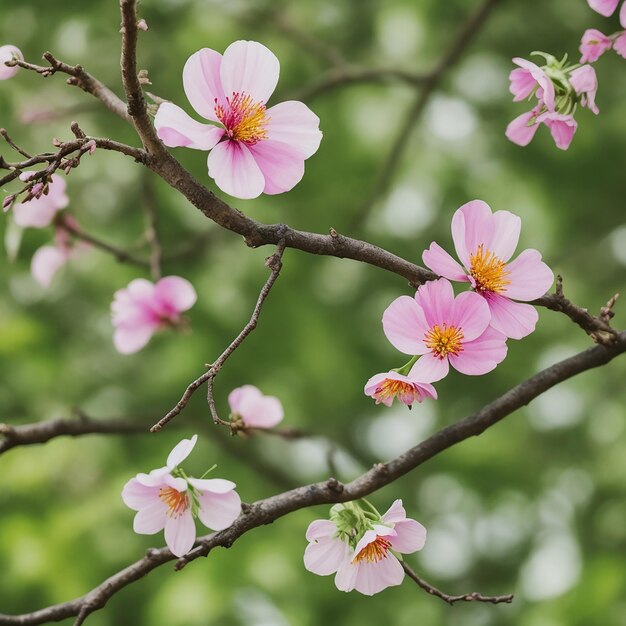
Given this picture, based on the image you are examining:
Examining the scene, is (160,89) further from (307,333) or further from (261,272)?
(307,333)

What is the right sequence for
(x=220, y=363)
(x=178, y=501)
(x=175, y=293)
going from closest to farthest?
(x=220, y=363) → (x=178, y=501) → (x=175, y=293)

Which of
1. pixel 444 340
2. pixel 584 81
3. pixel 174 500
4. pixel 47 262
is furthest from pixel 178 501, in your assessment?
pixel 47 262

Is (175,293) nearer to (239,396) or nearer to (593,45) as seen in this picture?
(239,396)

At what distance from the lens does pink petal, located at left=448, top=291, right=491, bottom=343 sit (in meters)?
0.57

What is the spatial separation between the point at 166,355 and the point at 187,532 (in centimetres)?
101

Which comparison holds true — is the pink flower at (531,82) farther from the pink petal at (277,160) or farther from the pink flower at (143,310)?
the pink flower at (143,310)

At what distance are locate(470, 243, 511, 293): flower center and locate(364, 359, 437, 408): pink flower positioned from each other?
2.9 inches

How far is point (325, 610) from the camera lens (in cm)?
151

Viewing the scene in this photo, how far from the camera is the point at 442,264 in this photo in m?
0.57

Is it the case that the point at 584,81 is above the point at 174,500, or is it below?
above

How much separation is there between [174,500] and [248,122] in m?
0.27

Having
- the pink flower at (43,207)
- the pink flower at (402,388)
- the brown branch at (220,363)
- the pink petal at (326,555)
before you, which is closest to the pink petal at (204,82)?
the brown branch at (220,363)

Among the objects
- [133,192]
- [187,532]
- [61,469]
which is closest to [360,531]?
[187,532]

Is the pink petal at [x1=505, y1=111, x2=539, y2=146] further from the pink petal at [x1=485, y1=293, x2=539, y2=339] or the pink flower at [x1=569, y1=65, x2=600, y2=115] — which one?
the pink petal at [x1=485, y1=293, x2=539, y2=339]
